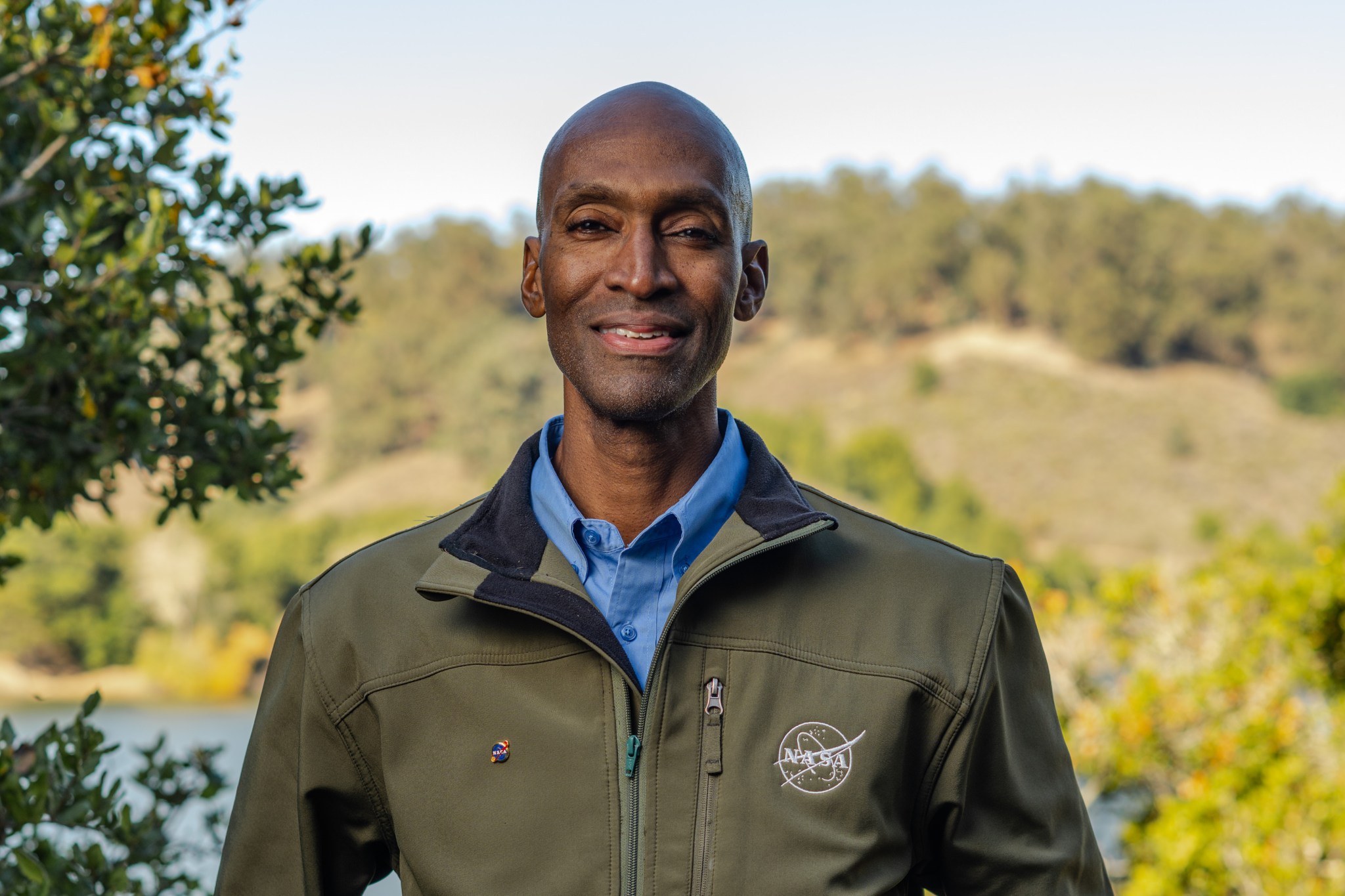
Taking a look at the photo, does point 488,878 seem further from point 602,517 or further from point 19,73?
point 19,73

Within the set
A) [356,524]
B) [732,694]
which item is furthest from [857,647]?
[356,524]

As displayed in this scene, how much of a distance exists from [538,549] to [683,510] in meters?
0.21

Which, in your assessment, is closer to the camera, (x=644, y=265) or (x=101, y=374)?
(x=644, y=265)

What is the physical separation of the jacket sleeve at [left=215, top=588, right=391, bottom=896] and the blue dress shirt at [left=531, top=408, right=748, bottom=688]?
0.39 m

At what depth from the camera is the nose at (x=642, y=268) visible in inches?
73.0

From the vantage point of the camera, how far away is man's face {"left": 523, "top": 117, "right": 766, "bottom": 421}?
74.0 inches

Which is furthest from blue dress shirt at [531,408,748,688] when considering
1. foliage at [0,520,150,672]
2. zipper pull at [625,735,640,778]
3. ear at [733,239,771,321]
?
foliage at [0,520,150,672]

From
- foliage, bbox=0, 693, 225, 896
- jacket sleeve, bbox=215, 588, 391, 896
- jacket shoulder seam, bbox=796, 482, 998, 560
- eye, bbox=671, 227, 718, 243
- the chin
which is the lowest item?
foliage, bbox=0, 693, 225, 896

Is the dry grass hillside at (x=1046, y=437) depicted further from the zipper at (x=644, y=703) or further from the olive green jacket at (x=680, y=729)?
the zipper at (x=644, y=703)

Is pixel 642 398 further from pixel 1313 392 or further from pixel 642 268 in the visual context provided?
pixel 1313 392

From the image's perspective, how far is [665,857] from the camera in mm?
1675

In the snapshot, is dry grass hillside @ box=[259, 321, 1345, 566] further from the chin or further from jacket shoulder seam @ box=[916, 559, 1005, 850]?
jacket shoulder seam @ box=[916, 559, 1005, 850]

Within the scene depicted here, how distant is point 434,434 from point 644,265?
74.8m

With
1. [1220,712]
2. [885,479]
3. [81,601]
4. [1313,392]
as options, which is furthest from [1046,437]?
[1220,712]
